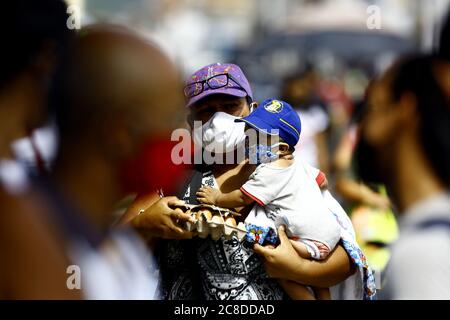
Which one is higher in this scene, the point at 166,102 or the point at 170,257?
the point at 166,102

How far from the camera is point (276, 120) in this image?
3.45m

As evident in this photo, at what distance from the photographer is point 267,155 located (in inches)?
135

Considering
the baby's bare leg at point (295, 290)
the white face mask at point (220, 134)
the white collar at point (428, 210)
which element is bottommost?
the baby's bare leg at point (295, 290)

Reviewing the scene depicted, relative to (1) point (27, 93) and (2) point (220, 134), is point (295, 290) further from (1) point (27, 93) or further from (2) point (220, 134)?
(1) point (27, 93)

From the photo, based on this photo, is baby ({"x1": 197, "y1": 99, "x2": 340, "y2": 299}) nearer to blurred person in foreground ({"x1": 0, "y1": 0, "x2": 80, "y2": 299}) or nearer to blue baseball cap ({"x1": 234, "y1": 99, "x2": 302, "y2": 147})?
blue baseball cap ({"x1": 234, "y1": 99, "x2": 302, "y2": 147})

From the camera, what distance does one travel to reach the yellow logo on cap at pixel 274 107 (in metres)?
3.46

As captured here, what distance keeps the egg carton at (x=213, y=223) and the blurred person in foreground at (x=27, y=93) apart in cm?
84

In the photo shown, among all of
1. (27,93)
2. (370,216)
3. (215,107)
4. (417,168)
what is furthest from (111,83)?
(370,216)

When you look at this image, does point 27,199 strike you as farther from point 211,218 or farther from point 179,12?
point 179,12

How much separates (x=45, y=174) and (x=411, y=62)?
1.09 m

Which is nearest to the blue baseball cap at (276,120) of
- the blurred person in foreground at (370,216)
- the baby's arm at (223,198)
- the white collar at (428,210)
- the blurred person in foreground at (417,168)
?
the baby's arm at (223,198)

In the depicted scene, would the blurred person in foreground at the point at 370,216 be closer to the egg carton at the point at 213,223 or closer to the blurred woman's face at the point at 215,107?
the blurred woman's face at the point at 215,107

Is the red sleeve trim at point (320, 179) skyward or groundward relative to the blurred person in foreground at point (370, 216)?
skyward
